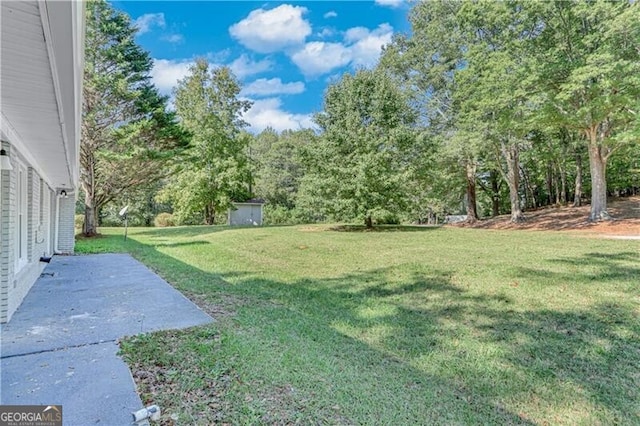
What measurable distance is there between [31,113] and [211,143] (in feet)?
67.1

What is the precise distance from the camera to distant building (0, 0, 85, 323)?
201 centimetres

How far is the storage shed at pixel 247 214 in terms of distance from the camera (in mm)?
26797

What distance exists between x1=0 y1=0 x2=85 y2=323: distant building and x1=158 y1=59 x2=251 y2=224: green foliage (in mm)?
14339

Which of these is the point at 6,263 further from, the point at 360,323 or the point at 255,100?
the point at 255,100

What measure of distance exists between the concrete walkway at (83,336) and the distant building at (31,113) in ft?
1.62

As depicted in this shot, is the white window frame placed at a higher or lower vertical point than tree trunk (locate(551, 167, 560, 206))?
lower

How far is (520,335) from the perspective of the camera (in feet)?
13.2

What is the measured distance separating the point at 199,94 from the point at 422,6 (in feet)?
51.0

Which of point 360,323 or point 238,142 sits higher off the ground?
point 238,142

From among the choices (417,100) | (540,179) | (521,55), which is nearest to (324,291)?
(521,55)

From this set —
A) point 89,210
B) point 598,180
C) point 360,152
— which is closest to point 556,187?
point 598,180

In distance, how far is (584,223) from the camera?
51.0 ft

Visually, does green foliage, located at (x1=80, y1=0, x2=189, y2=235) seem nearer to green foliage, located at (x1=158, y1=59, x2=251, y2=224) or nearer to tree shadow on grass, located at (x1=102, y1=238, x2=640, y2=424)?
green foliage, located at (x1=158, y1=59, x2=251, y2=224)

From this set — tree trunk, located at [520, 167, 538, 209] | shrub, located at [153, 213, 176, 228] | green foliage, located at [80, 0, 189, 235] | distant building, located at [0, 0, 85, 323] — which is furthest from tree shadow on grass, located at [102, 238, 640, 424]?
tree trunk, located at [520, 167, 538, 209]
